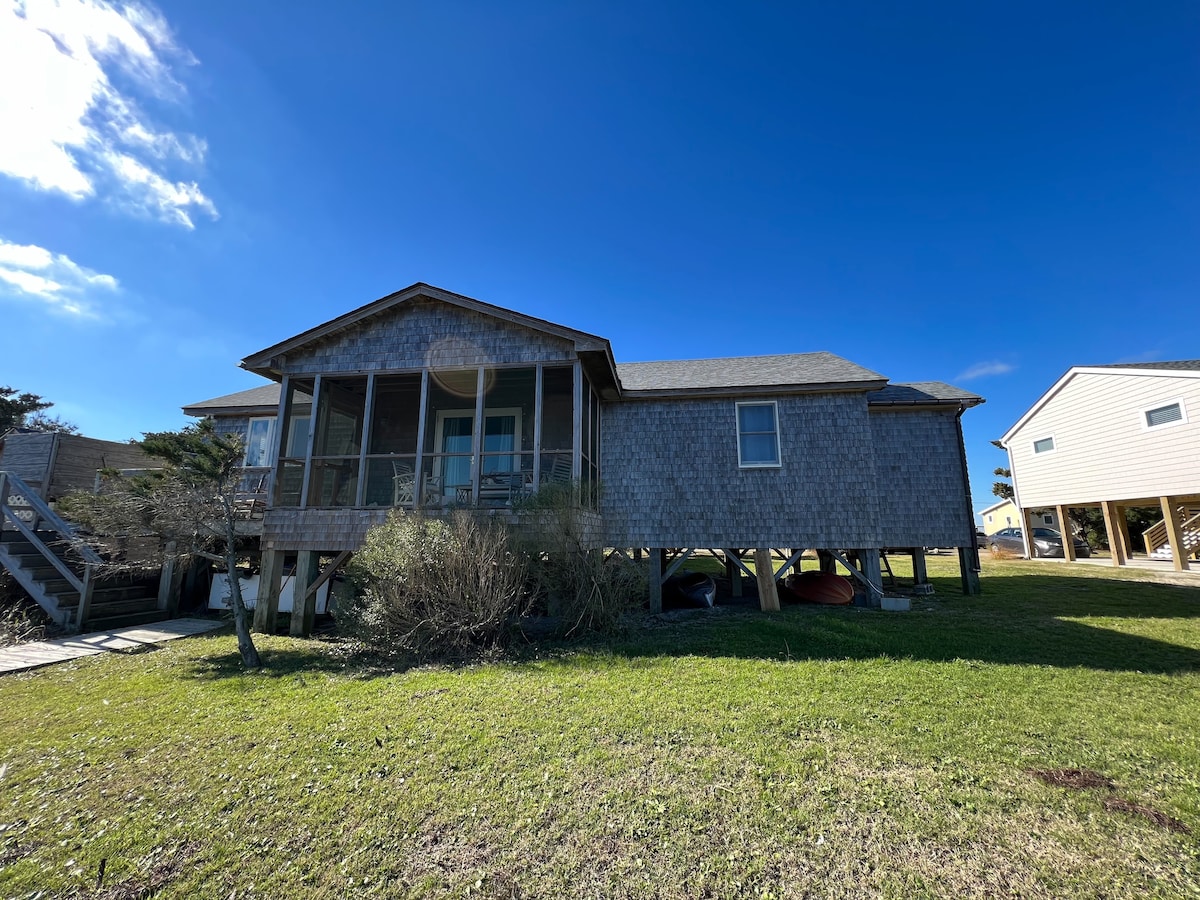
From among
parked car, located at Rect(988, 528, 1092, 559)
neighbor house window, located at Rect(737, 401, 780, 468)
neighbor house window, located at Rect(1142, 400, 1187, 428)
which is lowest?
parked car, located at Rect(988, 528, 1092, 559)

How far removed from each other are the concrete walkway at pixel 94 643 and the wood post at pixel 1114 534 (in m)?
26.0

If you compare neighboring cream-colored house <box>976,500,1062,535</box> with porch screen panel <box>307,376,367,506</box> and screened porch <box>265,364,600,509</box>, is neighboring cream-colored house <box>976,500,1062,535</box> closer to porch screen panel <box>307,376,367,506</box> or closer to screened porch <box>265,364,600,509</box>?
screened porch <box>265,364,600,509</box>

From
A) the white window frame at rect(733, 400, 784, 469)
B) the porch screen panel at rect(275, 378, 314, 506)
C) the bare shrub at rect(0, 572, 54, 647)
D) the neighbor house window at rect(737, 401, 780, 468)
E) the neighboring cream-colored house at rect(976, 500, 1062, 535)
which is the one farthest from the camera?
the neighboring cream-colored house at rect(976, 500, 1062, 535)

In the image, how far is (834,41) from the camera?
34.2 ft

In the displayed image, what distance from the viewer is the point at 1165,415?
47.6 feet

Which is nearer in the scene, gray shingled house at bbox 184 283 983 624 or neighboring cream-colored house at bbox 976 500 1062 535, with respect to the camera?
gray shingled house at bbox 184 283 983 624

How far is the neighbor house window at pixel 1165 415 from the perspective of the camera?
1407 centimetres

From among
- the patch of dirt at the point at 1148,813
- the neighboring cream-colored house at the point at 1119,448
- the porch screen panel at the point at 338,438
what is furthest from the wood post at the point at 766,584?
the neighboring cream-colored house at the point at 1119,448

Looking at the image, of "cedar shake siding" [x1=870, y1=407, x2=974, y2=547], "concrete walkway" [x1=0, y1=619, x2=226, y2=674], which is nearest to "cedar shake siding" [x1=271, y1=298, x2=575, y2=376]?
"concrete walkway" [x1=0, y1=619, x2=226, y2=674]

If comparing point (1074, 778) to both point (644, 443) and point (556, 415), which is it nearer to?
point (644, 443)

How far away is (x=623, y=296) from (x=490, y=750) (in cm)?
1422

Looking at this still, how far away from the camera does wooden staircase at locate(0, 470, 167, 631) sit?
8734 millimetres

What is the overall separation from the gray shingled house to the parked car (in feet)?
51.2

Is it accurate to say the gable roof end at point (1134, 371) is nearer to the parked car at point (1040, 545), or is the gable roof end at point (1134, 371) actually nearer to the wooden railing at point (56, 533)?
the parked car at point (1040, 545)
